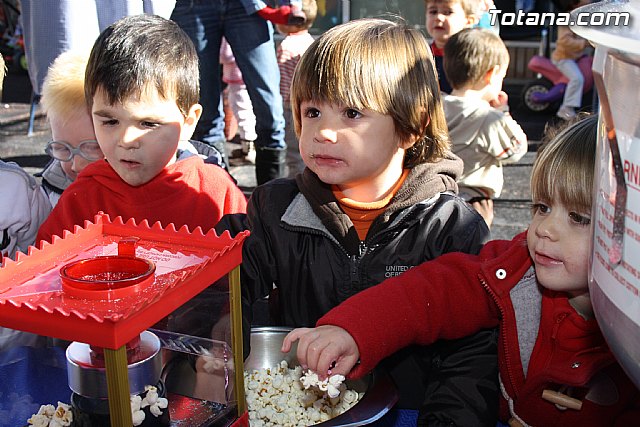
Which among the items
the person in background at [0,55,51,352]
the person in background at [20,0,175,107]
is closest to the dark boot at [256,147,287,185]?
the person in background at [20,0,175,107]

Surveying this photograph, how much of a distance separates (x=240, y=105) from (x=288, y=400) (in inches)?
152

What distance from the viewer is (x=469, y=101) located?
295 cm

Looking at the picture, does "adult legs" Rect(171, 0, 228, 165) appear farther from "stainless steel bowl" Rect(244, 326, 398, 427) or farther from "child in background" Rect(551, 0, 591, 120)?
"child in background" Rect(551, 0, 591, 120)

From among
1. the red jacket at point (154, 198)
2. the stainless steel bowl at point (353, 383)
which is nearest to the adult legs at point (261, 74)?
the red jacket at point (154, 198)

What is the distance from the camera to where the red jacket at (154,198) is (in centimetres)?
191

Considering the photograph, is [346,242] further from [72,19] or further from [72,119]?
[72,19]

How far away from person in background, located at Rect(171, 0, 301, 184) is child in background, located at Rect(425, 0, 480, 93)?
2.29 ft

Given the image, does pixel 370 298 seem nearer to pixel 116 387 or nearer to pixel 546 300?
pixel 546 300

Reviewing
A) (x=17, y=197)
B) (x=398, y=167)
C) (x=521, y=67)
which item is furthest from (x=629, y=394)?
(x=521, y=67)

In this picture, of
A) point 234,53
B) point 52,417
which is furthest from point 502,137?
point 52,417

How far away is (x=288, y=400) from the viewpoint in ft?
4.37

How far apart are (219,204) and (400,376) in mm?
685

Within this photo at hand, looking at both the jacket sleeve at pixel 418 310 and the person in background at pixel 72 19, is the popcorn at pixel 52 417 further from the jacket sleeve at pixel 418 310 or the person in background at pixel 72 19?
the person in background at pixel 72 19

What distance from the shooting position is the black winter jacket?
4.97ft
